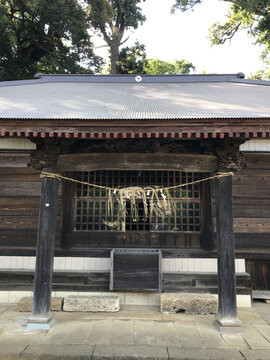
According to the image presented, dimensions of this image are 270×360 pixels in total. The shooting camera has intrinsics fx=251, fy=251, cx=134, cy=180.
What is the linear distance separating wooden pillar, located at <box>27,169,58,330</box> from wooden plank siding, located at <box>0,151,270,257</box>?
1.48m

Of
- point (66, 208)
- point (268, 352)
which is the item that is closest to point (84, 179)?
point (66, 208)

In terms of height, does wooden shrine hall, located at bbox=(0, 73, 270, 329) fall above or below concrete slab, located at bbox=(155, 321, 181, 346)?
above

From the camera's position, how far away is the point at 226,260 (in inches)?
183

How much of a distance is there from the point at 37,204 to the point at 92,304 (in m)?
2.78

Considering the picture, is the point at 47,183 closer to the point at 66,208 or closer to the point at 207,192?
the point at 66,208

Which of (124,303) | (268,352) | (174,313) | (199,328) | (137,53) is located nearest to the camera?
(268,352)

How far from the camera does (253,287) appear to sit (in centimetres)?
634

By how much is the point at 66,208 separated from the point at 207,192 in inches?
141

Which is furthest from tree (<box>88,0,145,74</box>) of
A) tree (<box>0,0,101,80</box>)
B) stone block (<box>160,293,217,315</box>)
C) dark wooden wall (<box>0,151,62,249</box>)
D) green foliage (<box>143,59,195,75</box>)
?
stone block (<box>160,293,217,315</box>)

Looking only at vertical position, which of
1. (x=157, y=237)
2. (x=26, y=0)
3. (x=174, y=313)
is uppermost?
(x=26, y=0)

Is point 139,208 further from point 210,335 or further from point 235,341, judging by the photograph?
point 235,341

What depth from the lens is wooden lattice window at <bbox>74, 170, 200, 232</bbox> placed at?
6371 millimetres

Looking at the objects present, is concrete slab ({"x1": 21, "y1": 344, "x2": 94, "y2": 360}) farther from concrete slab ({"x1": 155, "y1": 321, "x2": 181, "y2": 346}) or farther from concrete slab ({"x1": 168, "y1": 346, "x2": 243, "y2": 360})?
concrete slab ({"x1": 168, "y1": 346, "x2": 243, "y2": 360})

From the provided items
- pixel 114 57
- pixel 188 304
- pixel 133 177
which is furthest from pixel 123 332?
Result: pixel 114 57
